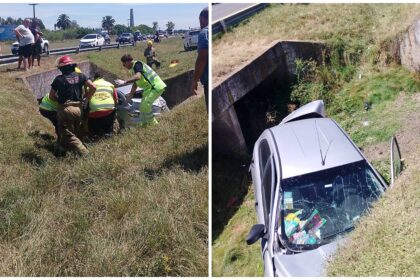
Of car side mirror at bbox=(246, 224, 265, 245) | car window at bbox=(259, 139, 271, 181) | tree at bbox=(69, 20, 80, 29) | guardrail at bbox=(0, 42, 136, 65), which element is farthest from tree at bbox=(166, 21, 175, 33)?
car side mirror at bbox=(246, 224, 265, 245)

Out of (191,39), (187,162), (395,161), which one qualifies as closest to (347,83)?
(395,161)

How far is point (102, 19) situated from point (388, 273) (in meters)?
2.66

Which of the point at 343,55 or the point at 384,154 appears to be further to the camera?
the point at 343,55

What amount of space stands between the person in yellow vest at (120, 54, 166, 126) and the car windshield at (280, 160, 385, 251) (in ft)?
4.60

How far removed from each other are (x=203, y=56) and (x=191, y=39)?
184 mm

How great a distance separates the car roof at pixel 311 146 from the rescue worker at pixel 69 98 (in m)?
1.74

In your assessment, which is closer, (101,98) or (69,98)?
(69,98)

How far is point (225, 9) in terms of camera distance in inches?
152

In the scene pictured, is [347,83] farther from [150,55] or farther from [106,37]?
[106,37]

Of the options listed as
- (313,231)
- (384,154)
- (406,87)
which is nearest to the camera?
(313,231)

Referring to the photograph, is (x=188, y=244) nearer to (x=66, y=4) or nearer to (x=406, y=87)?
(x=66, y=4)

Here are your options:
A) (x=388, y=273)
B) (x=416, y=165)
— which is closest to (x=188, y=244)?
(x=388, y=273)

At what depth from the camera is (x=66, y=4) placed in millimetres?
3410

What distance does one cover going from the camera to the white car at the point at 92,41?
3731 millimetres
